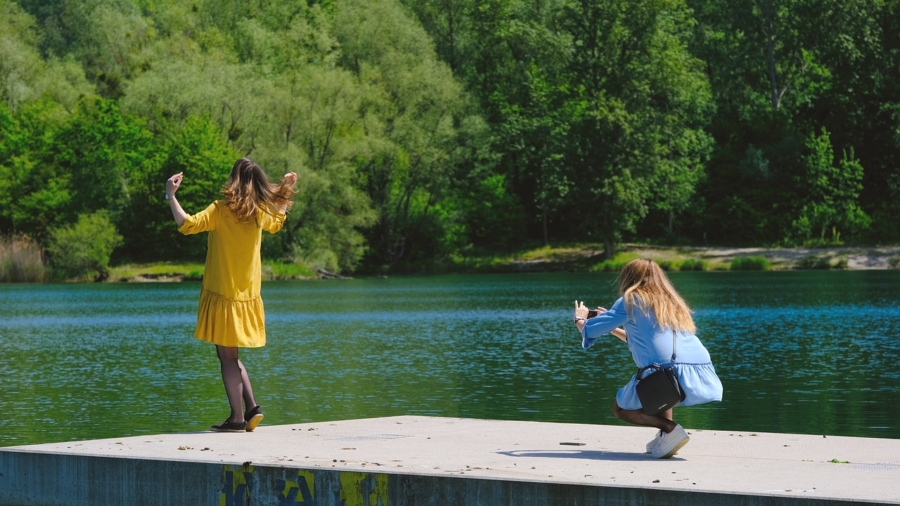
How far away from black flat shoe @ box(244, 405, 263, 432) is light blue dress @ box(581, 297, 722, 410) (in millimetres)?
3037

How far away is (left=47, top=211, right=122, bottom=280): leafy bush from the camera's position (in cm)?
6669

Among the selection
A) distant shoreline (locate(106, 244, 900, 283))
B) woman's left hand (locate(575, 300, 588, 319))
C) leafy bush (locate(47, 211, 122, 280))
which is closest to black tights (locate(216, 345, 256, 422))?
woman's left hand (locate(575, 300, 588, 319))

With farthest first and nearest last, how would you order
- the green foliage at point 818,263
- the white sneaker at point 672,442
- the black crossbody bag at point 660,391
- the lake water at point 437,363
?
the green foliage at point 818,263, the lake water at point 437,363, the black crossbody bag at point 660,391, the white sneaker at point 672,442

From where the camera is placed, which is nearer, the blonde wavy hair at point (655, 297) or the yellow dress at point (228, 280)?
the blonde wavy hair at point (655, 297)

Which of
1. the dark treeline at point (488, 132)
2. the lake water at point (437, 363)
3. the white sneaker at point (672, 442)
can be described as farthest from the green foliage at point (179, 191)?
the white sneaker at point (672, 442)

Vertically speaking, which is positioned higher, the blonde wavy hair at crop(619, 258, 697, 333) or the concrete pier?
the blonde wavy hair at crop(619, 258, 697, 333)

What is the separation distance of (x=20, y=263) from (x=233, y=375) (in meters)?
59.7

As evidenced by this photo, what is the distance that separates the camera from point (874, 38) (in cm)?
6931

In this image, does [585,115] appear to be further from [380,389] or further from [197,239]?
[380,389]

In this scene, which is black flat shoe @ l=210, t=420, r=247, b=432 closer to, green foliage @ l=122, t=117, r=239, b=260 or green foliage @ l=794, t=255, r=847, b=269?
green foliage @ l=794, t=255, r=847, b=269

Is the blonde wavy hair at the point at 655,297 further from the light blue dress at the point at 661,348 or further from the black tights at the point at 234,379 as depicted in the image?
the black tights at the point at 234,379

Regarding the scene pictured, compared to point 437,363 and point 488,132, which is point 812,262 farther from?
point 437,363

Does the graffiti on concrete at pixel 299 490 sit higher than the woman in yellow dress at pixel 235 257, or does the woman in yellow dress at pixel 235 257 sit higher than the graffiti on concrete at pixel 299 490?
the woman in yellow dress at pixel 235 257

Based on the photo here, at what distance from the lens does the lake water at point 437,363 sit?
16500 mm
